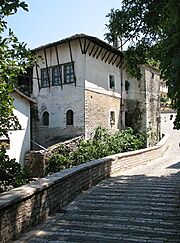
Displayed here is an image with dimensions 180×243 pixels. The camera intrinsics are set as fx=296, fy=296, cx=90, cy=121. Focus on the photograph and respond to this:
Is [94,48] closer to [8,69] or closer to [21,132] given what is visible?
[21,132]

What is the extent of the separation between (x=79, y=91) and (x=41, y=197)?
14.7 metres

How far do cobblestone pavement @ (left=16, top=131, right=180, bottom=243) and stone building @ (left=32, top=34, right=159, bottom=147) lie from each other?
1186 cm

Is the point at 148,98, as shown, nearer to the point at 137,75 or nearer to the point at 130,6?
the point at 137,75

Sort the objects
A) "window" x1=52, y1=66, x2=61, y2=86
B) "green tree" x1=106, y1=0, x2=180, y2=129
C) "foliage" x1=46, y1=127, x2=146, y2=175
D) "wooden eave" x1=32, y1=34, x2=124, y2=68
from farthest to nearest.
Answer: "window" x1=52, y1=66, x2=61, y2=86, "wooden eave" x1=32, y1=34, x2=124, y2=68, "foliage" x1=46, y1=127, x2=146, y2=175, "green tree" x1=106, y1=0, x2=180, y2=129

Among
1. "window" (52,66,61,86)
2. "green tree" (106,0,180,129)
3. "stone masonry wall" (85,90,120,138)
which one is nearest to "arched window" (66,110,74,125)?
"stone masonry wall" (85,90,120,138)

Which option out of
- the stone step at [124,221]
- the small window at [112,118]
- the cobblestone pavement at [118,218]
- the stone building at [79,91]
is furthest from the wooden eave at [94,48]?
the stone step at [124,221]

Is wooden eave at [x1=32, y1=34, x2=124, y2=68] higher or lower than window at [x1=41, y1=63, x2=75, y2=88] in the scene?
higher

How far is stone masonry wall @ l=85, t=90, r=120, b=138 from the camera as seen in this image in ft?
63.5

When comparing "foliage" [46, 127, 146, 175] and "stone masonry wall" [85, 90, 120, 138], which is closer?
"foliage" [46, 127, 146, 175]

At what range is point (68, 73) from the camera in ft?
65.7

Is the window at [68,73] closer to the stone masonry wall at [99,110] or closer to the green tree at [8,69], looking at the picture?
the stone masonry wall at [99,110]

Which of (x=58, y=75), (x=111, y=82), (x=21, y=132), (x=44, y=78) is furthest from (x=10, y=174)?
(x=111, y=82)

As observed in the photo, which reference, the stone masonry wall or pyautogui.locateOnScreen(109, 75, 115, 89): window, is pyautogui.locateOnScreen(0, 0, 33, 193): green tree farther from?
pyautogui.locateOnScreen(109, 75, 115, 89): window

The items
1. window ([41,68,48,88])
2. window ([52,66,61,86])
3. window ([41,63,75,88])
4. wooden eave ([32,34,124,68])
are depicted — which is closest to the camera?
wooden eave ([32,34,124,68])
